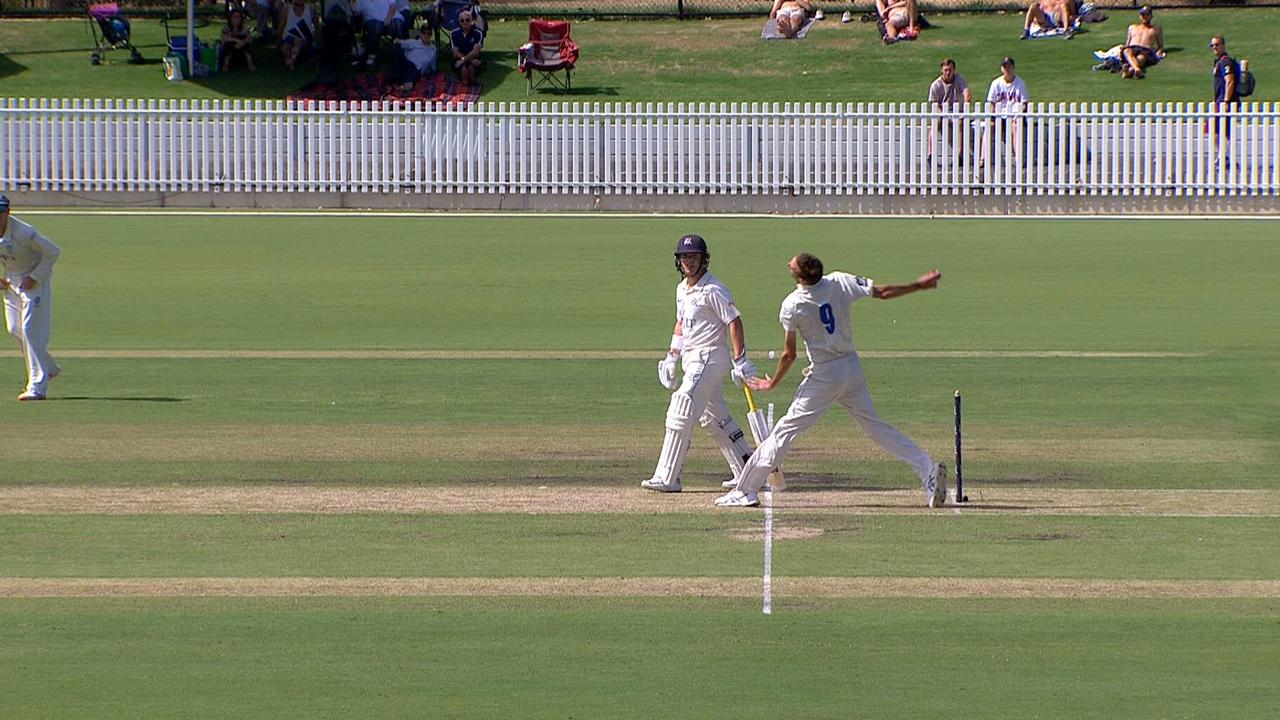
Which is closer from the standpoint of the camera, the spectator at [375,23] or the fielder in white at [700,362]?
the fielder in white at [700,362]

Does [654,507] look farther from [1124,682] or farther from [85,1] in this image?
[85,1]

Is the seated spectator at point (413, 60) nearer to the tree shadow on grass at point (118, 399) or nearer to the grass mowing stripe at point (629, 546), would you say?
the tree shadow on grass at point (118, 399)

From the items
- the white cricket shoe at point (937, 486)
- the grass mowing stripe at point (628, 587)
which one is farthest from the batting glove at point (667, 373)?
the grass mowing stripe at point (628, 587)

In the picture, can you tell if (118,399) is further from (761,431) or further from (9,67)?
(9,67)

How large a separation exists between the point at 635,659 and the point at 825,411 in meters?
3.26

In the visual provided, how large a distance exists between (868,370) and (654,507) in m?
5.84

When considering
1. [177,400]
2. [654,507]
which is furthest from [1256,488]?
[177,400]

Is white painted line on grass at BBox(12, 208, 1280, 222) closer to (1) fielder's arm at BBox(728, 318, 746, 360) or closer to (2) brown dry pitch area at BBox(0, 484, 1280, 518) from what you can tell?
(2) brown dry pitch area at BBox(0, 484, 1280, 518)

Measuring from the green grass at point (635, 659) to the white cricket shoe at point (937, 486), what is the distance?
217cm

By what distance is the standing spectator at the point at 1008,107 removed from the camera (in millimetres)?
31203

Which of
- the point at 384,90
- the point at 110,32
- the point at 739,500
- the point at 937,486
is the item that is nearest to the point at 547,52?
the point at 384,90

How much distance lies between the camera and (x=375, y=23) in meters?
39.1

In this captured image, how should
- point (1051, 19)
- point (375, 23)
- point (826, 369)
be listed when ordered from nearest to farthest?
point (826, 369) → point (375, 23) → point (1051, 19)

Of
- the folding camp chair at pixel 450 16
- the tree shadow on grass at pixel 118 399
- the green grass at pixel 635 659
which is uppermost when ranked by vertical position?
the folding camp chair at pixel 450 16
